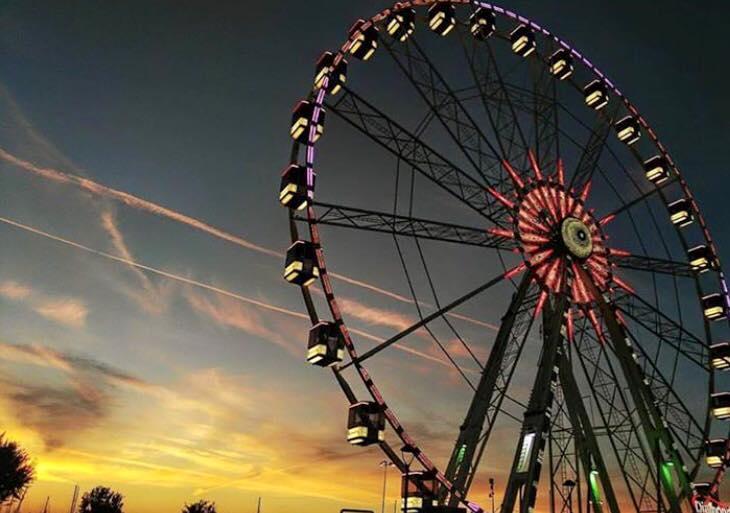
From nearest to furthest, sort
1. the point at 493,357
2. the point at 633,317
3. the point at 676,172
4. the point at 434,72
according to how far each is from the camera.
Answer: the point at 493,357
the point at 434,72
the point at 633,317
the point at 676,172

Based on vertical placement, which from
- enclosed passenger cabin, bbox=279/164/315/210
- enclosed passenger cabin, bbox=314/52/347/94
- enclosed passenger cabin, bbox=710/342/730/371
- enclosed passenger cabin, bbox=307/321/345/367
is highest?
enclosed passenger cabin, bbox=314/52/347/94

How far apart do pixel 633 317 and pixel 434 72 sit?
45.7 feet

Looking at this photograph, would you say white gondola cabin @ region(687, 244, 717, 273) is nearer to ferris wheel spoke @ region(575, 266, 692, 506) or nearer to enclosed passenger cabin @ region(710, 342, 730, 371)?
enclosed passenger cabin @ region(710, 342, 730, 371)

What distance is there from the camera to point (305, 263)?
22.2m

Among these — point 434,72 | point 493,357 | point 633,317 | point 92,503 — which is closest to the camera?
point 493,357

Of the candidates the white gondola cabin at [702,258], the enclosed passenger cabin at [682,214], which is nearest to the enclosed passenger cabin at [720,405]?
the white gondola cabin at [702,258]

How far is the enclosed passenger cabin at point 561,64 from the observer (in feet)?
110

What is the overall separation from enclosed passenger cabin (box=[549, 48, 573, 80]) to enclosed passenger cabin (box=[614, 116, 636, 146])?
407 centimetres

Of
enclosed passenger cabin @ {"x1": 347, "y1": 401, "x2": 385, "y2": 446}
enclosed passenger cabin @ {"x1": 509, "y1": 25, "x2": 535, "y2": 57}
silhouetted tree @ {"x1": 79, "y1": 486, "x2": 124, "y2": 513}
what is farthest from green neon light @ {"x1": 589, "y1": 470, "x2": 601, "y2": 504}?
silhouetted tree @ {"x1": 79, "y1": 486, "x2": 124, "y2": 513}

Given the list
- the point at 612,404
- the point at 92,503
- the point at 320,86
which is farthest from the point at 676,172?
the point at 92,503

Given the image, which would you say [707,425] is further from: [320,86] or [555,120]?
[320,86]

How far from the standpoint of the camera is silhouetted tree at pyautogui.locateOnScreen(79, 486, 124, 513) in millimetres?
77094

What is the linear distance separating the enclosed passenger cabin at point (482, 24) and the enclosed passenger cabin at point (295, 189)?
12.9 meters

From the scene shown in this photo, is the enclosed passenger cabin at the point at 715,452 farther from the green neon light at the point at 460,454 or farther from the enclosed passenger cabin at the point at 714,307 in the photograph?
the green neon light at the point at 460,454
